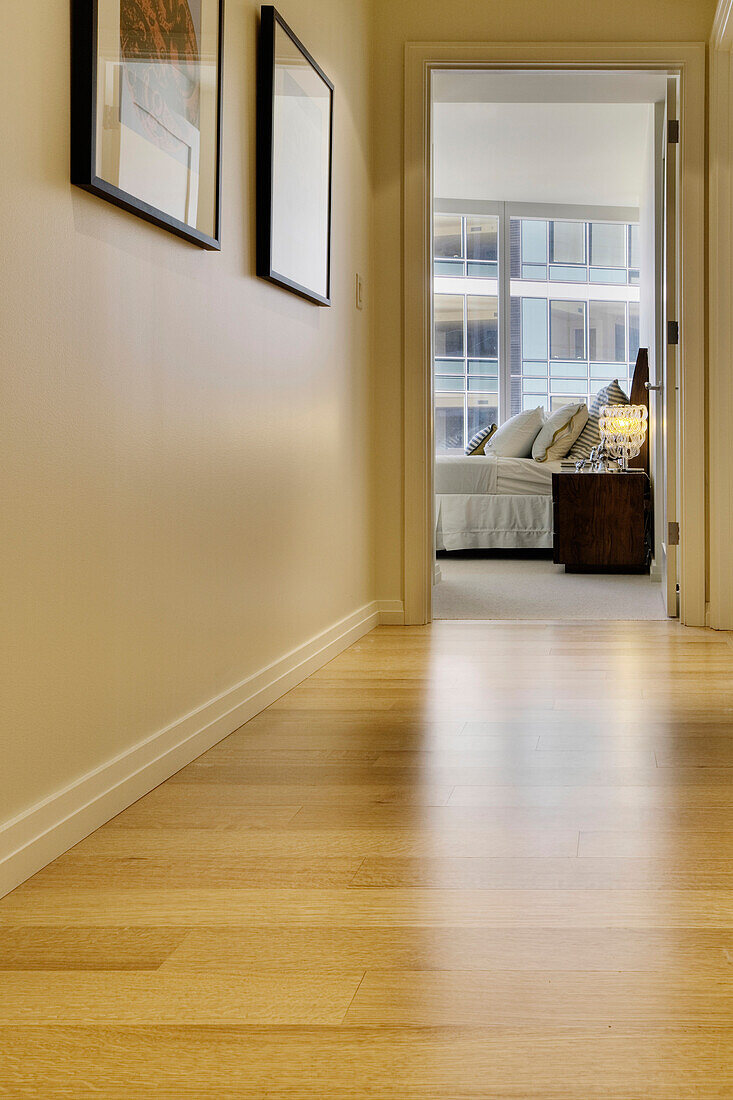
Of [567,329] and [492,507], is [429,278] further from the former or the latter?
[567,329]

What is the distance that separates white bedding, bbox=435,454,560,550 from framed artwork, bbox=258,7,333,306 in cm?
360

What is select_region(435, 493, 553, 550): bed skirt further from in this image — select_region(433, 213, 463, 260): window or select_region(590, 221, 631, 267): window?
select_region(590, 221, 631, 267): window

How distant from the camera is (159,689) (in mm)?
2008

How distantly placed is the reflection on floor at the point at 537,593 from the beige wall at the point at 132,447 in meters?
1.43

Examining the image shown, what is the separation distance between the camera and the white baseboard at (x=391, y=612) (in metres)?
4.20

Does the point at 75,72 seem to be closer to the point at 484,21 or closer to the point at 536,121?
the point at 484,21

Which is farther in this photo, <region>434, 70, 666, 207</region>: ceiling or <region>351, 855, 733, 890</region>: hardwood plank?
<region>434, 70, 666, 207</region>: ceiling

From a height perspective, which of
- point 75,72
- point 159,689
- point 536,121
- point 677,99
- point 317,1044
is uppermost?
point 536,121

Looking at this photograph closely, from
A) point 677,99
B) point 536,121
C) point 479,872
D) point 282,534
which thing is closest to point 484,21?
point 677,99

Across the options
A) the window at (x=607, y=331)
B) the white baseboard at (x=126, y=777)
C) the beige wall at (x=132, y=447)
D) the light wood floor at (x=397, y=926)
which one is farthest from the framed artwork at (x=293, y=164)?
the window at (x=607, y=331)

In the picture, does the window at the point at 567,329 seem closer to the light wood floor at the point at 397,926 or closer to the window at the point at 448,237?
the window at the point at 448,237

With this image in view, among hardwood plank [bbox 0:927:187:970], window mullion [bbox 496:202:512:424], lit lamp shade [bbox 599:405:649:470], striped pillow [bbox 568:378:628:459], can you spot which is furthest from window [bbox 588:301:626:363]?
hardwood plank [bbox 0:927:187:970]

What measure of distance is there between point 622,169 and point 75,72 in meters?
6.77

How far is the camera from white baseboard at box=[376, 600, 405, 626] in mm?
4203
